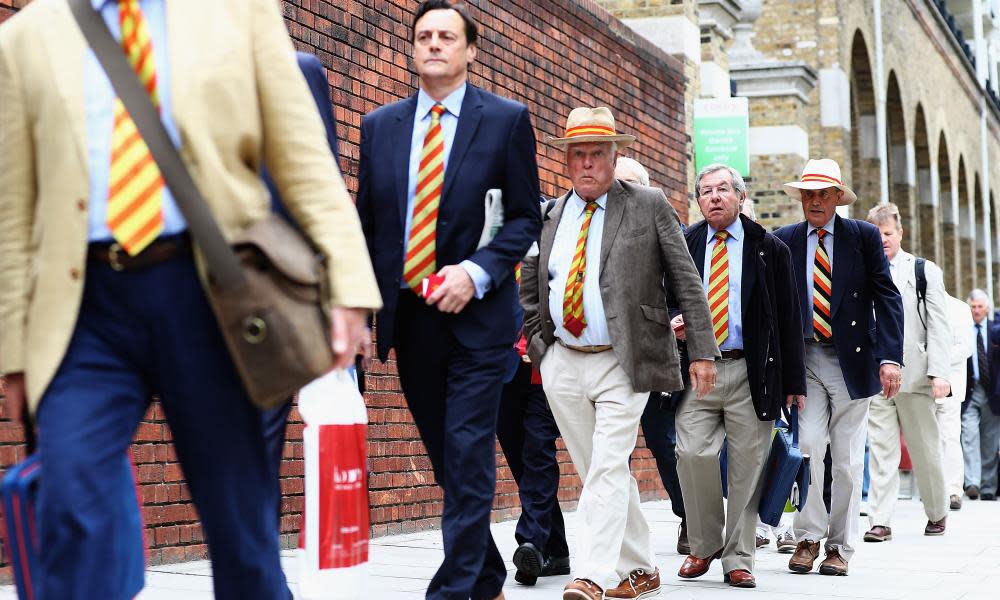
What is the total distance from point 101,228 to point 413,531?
6883mm

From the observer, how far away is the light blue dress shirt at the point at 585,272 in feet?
22.5

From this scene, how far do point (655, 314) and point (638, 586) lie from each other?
1.24 meters

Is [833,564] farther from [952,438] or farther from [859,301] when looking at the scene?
[952,438]

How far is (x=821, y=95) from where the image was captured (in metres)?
26.9

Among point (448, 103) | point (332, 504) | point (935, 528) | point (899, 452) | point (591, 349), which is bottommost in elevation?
point (935, 528)

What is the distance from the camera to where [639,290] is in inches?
271

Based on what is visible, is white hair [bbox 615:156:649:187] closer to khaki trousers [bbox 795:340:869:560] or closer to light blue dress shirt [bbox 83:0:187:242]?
khaki trousers [bbox 795:340:869:560]

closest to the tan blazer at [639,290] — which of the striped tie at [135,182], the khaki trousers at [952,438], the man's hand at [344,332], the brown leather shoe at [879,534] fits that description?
the man's hand at [344,332]

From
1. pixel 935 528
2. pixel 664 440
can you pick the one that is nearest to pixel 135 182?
pixel 664 440

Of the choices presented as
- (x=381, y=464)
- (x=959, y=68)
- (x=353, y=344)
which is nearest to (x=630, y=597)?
(x=381, y=464)

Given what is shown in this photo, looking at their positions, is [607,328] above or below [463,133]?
below

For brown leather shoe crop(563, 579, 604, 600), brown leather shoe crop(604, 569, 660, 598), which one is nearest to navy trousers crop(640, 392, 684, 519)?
brown leather shoe crop(604, 569, 660, 598)

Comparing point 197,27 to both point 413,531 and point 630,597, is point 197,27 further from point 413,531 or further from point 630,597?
point 413,531

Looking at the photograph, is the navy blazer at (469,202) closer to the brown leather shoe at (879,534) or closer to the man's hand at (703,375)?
the man's hand at (703,375)
